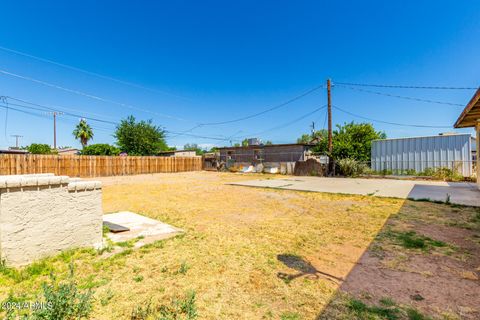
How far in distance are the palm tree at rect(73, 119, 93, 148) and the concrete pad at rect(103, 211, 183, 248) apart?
3211 cm

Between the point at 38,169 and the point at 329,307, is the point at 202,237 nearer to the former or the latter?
the point at 329,307

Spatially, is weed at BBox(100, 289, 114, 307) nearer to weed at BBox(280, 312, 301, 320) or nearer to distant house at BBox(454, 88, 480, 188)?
weed at BBox(280, 312, 301, 320)

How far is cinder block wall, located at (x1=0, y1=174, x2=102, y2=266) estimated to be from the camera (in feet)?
9.21

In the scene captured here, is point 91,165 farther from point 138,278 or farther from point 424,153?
point 424,153

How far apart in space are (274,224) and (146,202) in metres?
4.59

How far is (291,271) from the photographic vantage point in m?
2.85

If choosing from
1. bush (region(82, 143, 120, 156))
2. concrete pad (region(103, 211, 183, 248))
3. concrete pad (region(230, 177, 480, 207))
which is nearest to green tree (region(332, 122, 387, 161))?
concrete pad (region(230, 177, 480, 207))

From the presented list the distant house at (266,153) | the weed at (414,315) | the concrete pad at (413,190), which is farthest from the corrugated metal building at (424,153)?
the weed at (414,315)

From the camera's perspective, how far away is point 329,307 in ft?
6.95

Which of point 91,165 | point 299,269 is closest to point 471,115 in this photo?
point 299,269

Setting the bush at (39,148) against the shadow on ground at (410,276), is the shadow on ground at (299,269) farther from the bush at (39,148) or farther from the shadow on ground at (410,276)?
the bush at (39,148)

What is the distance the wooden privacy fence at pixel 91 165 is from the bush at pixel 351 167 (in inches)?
639

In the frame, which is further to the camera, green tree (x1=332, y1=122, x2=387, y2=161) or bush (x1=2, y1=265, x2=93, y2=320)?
green tree (x1=332, y1=122, x2=387, y2=161)

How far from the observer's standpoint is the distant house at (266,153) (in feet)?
69.8
